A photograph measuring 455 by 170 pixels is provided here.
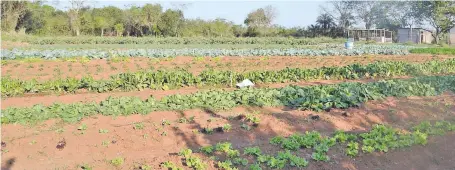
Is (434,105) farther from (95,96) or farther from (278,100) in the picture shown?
(95,96)

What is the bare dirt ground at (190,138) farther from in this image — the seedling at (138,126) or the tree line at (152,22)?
the tree line at (152,22)

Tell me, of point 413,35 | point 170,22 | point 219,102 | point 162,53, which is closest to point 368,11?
point 413,35

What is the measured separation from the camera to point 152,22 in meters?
49.0

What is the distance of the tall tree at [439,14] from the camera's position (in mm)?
48844

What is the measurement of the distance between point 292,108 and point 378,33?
147ft

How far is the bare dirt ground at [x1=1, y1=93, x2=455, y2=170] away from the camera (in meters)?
5.34

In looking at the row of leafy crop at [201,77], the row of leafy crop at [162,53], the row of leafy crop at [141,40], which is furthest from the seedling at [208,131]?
the row of leafy crop at [141,40]

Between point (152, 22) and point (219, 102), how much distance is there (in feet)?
140

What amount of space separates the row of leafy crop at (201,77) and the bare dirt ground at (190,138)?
387cm

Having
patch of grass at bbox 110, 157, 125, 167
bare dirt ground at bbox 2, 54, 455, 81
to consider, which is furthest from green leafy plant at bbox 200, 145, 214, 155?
bare dirt ground at bbox 2, 54, 455, 81

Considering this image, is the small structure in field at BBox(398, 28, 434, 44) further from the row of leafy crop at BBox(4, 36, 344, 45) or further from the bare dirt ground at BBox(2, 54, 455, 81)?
the bare dirt ground at BBox(2, 54, 455, 81)

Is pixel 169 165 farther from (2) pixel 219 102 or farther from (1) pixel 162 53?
(1) pixel 162 53

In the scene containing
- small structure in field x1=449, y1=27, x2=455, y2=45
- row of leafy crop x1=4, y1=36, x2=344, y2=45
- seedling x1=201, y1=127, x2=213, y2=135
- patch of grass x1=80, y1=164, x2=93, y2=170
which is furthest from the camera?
small structure in field x1=449, y1=27, x2=455, y2=45

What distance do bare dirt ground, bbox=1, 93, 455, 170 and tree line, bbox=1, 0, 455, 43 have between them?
37.9 metres
